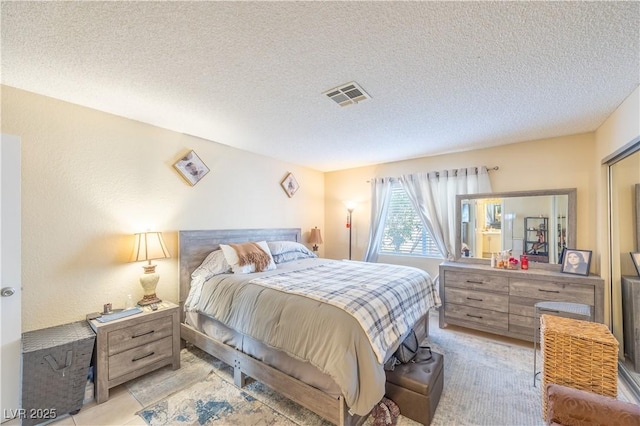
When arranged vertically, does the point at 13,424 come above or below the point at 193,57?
below

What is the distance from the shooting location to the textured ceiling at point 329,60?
139 centimetres

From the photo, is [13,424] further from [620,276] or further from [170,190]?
[620,276]

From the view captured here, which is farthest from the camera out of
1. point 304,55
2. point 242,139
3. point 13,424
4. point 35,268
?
point 242,139

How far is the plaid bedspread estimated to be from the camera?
190 cm

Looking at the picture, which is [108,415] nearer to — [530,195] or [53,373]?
[53,373]

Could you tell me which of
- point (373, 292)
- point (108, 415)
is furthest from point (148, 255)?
point (373, 292)

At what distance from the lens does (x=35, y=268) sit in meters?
2.20

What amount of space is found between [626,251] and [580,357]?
1.61 metres

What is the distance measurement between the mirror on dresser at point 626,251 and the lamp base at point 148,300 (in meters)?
4.34

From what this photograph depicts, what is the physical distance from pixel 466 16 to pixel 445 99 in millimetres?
1000

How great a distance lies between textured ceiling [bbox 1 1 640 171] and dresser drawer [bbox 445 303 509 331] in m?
2.28

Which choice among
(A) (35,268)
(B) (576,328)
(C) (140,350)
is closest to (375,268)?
(B) (576,328)

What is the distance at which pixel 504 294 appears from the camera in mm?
3223

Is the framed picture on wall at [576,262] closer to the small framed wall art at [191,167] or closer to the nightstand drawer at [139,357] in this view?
the nightstand drawer at [139,357]
